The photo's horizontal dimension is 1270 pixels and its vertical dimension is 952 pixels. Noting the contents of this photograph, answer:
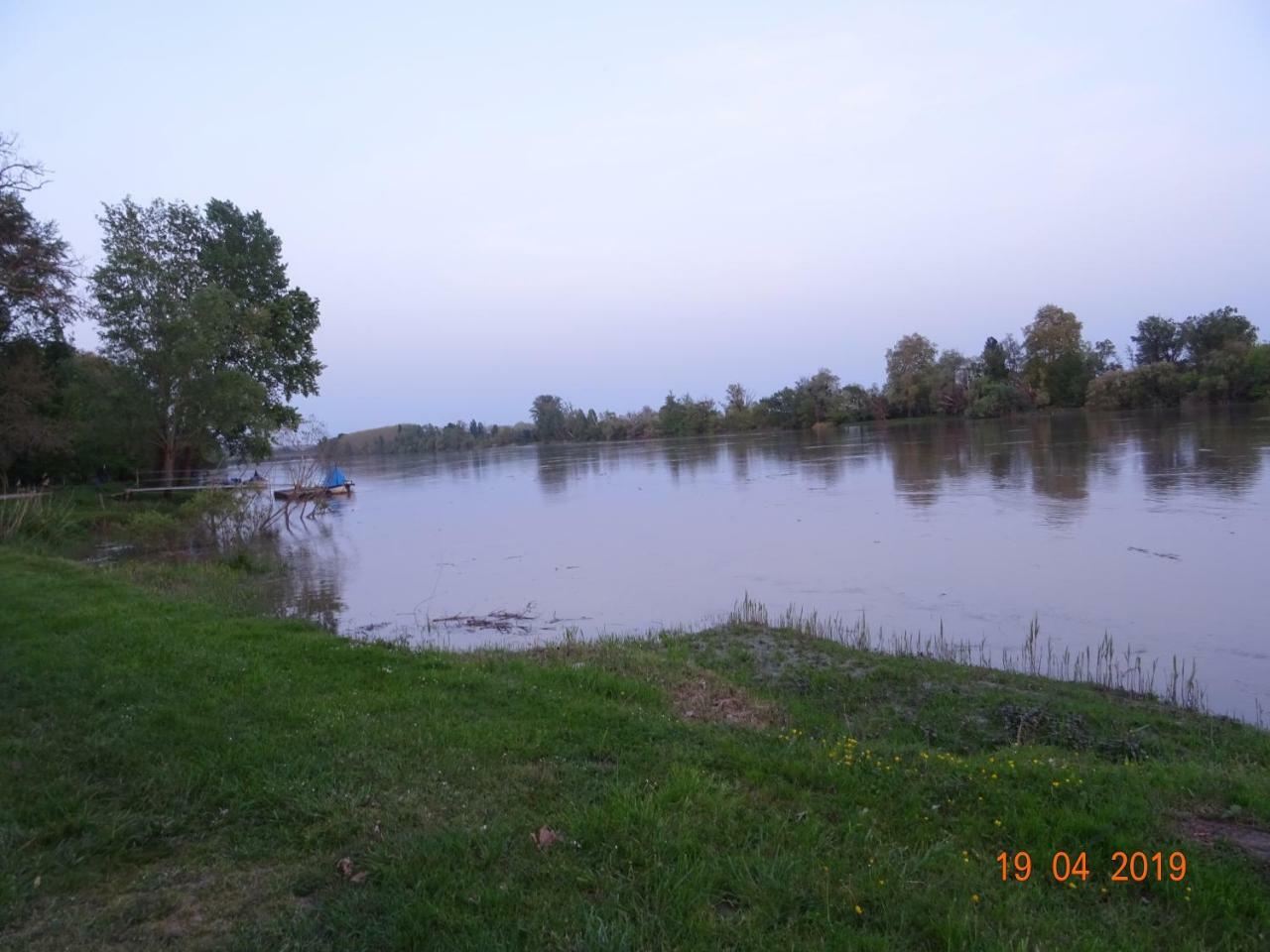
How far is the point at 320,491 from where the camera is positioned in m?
35.6

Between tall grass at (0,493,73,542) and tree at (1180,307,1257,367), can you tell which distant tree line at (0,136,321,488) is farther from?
tree at (1180,307,1257,367)

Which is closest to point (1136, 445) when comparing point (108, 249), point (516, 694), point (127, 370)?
point (516, 694)

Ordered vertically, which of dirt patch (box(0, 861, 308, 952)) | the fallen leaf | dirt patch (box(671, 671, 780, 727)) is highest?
dirt patch (box(0, 861, 308, 952))

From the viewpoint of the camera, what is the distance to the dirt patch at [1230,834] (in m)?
3.76

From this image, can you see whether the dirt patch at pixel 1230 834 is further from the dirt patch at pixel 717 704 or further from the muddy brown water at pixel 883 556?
the muddy brown water at pixel 883 556

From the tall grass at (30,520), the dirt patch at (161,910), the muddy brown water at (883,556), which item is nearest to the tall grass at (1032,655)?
the muddy brown water at (883,556)

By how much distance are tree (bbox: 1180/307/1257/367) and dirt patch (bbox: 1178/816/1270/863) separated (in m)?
83.2

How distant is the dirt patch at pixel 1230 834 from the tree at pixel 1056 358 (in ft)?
284

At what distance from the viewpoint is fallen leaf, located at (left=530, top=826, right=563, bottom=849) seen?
3664 mm

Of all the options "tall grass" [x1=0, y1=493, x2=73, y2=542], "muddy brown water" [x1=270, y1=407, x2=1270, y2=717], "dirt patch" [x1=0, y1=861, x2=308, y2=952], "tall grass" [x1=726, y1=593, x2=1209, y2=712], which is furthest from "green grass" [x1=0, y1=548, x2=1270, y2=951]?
"tall grass" [x1=0, y1=493, x2=73, y2=542]

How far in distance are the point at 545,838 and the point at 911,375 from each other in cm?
9587

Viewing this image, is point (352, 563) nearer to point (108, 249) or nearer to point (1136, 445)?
point (108, 249)
